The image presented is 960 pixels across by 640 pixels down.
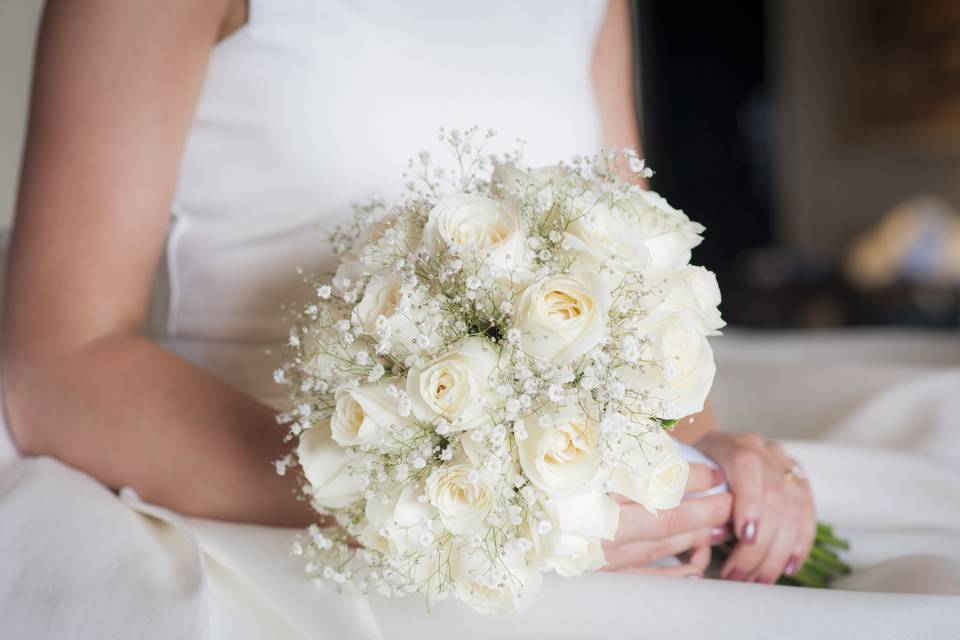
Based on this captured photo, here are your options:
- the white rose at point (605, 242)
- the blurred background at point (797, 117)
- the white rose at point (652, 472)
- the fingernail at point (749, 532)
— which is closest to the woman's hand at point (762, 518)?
the fingernail at point (749, 532)

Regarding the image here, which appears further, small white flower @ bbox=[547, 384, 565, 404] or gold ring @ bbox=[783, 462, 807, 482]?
gold ring @ bbox=[783, 462, 807, 482]

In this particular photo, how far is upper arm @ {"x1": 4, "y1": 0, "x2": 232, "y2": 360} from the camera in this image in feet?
3.48

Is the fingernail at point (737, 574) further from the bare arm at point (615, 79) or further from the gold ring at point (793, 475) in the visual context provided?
the bare arm at point (615, 79)

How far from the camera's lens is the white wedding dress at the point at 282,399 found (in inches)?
32.9

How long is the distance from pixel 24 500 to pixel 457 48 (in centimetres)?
83

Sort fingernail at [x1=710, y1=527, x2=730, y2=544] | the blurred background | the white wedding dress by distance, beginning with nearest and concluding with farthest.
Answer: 1. the white wedding dress
2. fingernail at [x1=710, y1=527, x2=730, y2=544]
3. the blurred background

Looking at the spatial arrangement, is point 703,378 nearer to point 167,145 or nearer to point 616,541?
point 616,541

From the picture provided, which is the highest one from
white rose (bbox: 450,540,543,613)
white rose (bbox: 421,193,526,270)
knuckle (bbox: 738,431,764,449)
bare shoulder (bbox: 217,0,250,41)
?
bare shoulder (bbox: 217,0,250,41)

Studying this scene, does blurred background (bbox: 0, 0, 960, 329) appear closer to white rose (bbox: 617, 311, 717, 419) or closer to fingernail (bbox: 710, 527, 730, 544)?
fingernail (bbox: 710, 527, 730, 544)

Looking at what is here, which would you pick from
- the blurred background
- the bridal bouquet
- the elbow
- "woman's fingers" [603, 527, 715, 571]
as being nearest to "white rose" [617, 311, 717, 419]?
the bridal bouquet

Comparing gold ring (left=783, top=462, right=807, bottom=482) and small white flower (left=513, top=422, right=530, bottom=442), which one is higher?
small white flower (left=513, top=422, right=530, bottom=442)

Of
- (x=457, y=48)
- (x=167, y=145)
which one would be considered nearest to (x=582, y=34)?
(x=457, y=48)

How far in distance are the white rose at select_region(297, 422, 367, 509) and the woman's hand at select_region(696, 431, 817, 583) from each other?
1.59 feet

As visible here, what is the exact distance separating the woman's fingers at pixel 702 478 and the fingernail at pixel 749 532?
57mm
